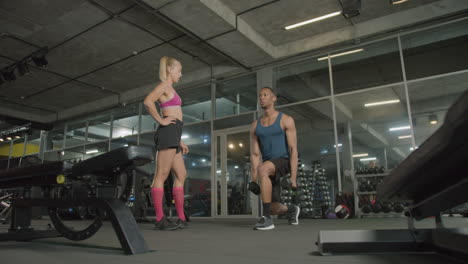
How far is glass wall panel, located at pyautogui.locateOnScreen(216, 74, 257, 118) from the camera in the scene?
23.1 ft

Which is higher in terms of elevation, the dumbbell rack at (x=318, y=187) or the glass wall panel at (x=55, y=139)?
the glass wall panel at (x=55, y=139)

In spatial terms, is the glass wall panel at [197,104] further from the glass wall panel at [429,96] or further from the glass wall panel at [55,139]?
the glass wall panel at [55,139]

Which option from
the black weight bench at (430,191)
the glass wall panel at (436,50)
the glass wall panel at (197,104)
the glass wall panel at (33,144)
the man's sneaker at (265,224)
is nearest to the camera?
the black weight bench at (430,191)

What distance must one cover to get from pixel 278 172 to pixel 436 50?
4264mm

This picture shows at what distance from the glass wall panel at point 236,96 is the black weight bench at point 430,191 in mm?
5734

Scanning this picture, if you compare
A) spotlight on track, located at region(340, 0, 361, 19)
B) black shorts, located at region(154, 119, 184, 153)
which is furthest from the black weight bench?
spotlight on track, located at region(340, 0, 361, 19)

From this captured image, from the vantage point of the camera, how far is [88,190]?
162 cm

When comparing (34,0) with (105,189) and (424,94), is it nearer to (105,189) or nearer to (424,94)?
(105,189)

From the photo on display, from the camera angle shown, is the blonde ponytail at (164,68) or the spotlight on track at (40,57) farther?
the spotlight on track at (40,57)

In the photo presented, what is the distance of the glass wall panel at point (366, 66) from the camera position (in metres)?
5.77

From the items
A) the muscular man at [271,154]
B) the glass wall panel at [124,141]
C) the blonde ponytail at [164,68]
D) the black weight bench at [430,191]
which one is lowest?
the black weight bench at [430,191]

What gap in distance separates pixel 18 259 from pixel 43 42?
6.00 meters

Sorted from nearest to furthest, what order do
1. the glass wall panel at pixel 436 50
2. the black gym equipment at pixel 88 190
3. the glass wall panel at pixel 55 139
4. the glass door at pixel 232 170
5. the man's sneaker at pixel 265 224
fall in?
the black gym equipment at pixel 88 190
the man's sneaker at pixel 265 224
the glass wall panel at pixel 436 50
the glass door at pixel 232 170
the glass wall panel at pixel 55 139

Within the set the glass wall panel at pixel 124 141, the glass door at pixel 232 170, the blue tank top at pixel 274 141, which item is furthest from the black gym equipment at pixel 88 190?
the glass wall panel at pixel 124 141
